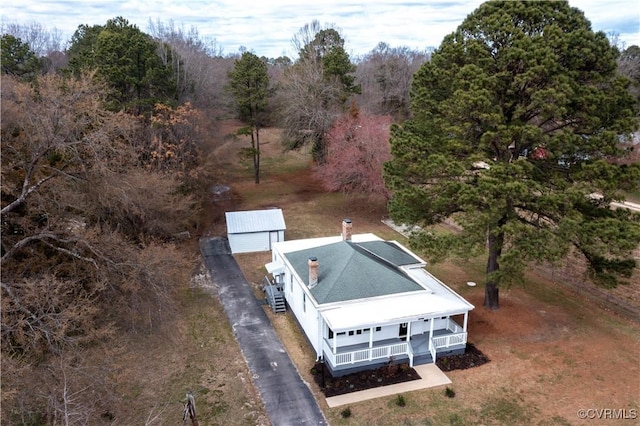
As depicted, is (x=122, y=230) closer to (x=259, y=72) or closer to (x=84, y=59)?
(x=84, y=59)

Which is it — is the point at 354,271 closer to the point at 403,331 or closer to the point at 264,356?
the point at 403,331

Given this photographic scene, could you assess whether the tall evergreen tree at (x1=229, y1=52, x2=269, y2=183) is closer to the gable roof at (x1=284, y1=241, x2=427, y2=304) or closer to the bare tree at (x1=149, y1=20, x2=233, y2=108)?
the bare tree at (x1=149, y1=20, x2=233, y2=108)

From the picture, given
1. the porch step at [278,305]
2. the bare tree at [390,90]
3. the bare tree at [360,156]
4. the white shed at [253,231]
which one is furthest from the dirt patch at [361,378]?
the bare tree at [390,90]

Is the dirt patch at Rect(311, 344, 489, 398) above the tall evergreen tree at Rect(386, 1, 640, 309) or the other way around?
the other way around

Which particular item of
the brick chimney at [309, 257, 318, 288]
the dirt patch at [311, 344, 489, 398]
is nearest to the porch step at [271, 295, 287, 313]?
the brick chimney at [309, 257, 318, 288]

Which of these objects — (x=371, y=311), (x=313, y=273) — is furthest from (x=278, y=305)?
(x=371, y=311)
